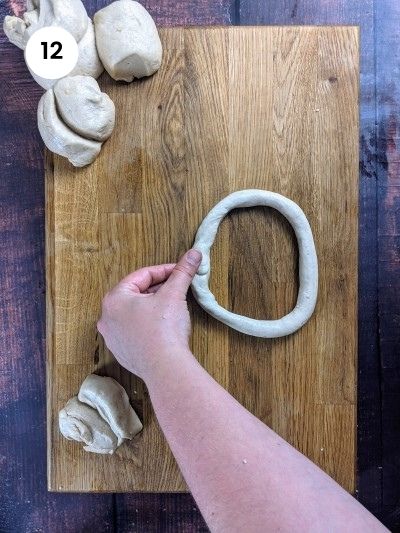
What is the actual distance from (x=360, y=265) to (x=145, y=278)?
48 centimetres

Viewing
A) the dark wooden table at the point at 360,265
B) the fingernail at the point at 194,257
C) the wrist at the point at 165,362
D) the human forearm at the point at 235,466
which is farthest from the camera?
the dark wooden table at the point at 360,265

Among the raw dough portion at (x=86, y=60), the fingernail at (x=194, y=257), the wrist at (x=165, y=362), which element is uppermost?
the raw dough portion at (x=86, y=60)

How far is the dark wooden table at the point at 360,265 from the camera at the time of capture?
1009 mm

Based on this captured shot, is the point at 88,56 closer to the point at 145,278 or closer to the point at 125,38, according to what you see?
the point at 125,38

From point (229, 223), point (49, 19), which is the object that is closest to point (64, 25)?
point (49, 19)

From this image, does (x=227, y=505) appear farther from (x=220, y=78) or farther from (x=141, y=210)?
(x=220, y=78)

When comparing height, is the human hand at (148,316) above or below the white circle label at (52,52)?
below

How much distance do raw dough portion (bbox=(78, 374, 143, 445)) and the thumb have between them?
0.76 feet

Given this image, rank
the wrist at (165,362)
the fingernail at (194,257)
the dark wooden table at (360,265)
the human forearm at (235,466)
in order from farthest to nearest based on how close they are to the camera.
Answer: the dark wooden table at (360,265), the fingernail at (194,257), the wrist at (165,362), the human forearm at (235,466)

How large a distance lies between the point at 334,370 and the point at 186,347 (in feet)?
1.09

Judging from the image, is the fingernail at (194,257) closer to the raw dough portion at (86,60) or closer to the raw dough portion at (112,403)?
the raw dough portion at (112,403)

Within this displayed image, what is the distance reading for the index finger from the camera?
2.75 ft

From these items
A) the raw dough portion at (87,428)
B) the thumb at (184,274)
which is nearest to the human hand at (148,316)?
the thumb at (184,274)

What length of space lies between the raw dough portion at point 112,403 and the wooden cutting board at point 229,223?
3 cm
